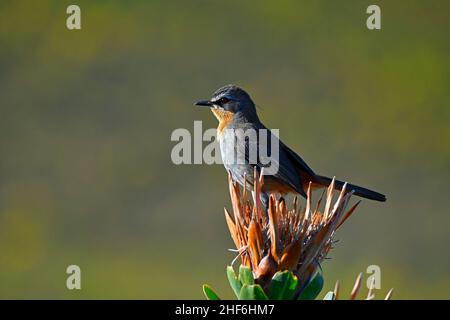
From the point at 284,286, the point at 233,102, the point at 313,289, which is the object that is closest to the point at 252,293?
the point at 284,286

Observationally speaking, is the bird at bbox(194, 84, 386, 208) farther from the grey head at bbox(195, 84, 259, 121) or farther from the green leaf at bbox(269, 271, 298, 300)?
the green leaf at bbox(269, 271, 298, 300)

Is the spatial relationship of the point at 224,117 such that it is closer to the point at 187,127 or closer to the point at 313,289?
the point at 313,289

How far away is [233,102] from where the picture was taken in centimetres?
583

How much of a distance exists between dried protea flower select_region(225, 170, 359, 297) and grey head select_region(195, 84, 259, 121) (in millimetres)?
3104

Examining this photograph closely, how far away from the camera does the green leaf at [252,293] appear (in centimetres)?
230

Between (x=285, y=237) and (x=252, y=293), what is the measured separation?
31cm

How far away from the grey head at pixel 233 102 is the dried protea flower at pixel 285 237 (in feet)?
10.2

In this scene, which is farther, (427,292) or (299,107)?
(299,107)

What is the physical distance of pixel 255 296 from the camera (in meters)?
2.30

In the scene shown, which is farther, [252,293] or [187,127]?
[187,127]

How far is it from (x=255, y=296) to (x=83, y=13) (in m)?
16.7

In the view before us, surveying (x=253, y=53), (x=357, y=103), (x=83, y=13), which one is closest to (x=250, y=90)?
(x=253, y=53)

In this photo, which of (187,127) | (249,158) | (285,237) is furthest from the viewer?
(187,127)
